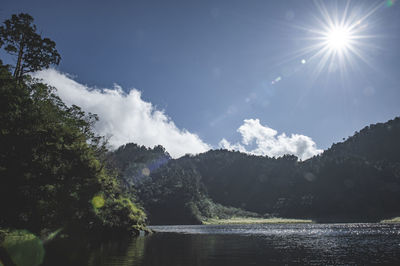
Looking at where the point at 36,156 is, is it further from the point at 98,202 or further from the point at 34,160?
the point at 98,202

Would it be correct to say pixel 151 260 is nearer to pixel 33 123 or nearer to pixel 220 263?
pixel 220 263

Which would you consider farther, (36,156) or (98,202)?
(98,202)

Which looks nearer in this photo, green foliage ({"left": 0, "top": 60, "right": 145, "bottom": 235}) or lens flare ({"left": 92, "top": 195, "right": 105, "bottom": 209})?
green foliage ({"left": 0, "top": 60, "right": 145, "bottom": 235})

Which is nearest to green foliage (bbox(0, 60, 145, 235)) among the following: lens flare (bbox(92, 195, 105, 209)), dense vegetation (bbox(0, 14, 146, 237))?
dense vegetation (bbox(0, 14, 146, 237))

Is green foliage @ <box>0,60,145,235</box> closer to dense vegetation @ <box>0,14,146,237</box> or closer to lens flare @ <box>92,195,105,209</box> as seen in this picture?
dense vegetation @ <box>0,14,146,237</box>

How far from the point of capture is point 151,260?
28.7 m

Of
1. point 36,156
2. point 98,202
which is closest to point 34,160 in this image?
point 36,156

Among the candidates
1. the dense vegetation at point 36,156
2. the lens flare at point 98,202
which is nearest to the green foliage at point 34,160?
the dense vegetation at point 36,156

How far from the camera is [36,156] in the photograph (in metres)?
35.7

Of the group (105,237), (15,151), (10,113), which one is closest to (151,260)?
(15,151)

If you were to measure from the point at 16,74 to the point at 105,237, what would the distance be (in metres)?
38.7

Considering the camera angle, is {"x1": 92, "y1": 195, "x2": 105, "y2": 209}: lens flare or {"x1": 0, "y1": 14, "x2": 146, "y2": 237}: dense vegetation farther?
{"x1": 92, "y1": 195, "x2": 105, "y2": 209}: lens flare

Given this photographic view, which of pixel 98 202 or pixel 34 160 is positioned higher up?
pixel 34 160

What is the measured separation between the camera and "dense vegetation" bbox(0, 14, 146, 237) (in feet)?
110
